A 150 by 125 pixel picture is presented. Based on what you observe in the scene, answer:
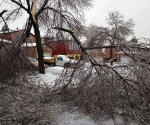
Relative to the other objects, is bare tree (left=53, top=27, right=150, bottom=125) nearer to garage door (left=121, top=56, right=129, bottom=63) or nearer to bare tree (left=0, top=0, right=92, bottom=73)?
garage door (left=121, top=56, right=129, bottom=63)

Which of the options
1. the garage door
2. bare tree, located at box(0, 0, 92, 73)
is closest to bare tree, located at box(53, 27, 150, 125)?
the garage door

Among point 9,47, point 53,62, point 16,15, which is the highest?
point 16,15

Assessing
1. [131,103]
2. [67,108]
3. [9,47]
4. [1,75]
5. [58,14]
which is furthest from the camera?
[58,14]

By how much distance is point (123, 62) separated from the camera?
3703 millimetres

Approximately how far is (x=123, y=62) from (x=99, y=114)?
4.58ft

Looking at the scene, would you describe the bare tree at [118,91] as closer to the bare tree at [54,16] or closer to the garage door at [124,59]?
the garage door at [124,59]

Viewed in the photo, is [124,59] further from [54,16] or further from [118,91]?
[54,16]

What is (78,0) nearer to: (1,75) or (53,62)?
(1,75)

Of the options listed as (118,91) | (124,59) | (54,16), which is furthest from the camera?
(54,16)

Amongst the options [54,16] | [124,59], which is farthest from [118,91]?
[54,16]

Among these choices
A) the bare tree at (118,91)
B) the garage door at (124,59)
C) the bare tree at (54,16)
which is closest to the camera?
the bare tree at (118,91)

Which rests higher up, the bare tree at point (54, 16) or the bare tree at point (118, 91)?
the bare tree at point (54, 16)

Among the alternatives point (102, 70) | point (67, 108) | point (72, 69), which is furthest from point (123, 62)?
point (67, 108)

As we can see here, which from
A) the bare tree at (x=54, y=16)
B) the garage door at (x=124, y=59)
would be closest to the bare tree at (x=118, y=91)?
the garage door at (x=124, y=59)
